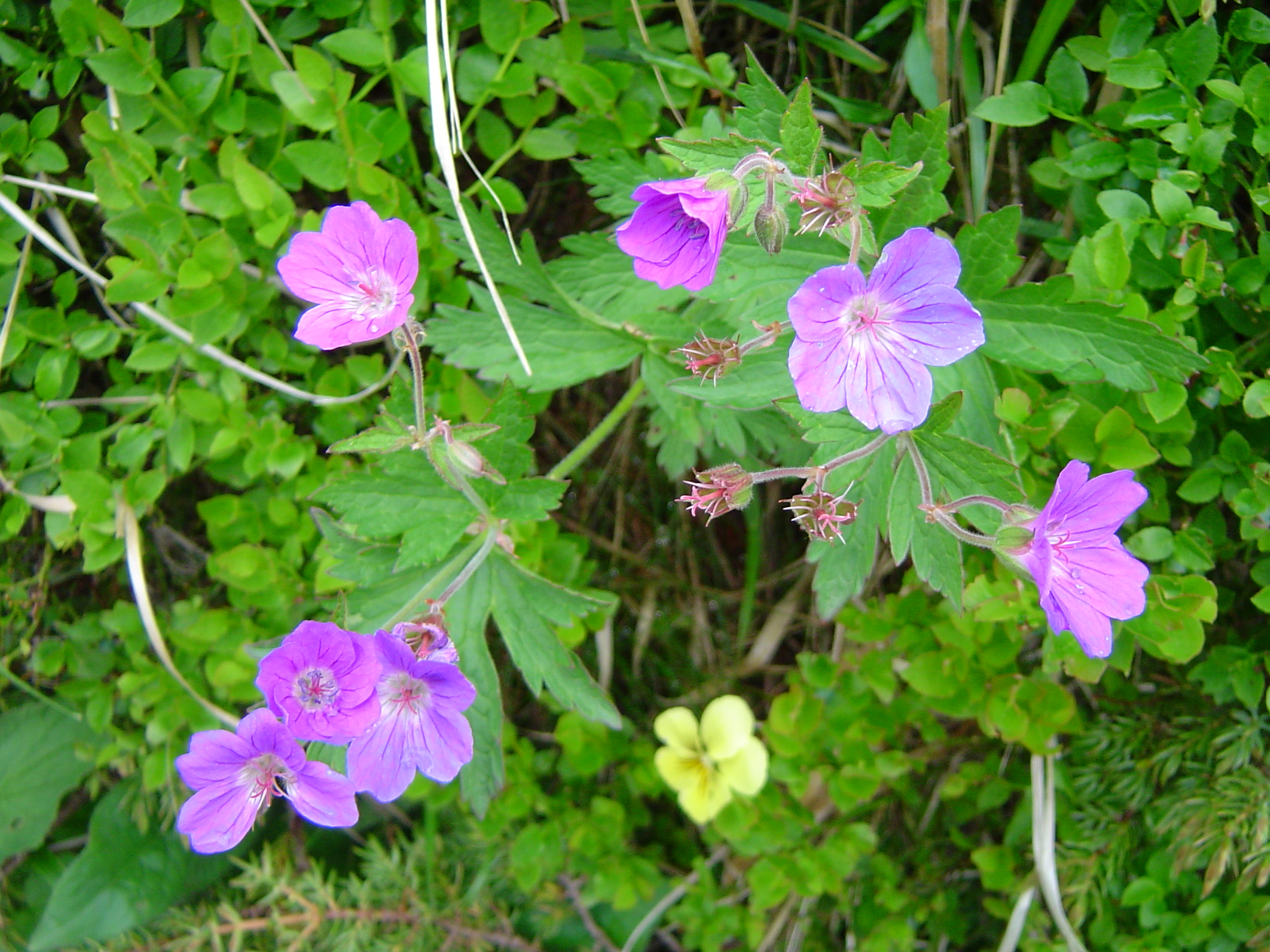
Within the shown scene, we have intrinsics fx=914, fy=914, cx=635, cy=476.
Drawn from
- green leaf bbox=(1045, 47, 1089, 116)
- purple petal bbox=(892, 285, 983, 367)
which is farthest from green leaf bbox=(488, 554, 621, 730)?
green leaf bbox=(1045, 47, 1089, 116)

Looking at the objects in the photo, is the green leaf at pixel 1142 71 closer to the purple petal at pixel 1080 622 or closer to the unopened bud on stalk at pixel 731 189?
the unopened bud on stalk at pixel 731 189

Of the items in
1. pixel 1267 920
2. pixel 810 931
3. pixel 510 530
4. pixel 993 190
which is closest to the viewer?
pixel 1267 920

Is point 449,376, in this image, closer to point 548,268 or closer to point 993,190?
point 548,268

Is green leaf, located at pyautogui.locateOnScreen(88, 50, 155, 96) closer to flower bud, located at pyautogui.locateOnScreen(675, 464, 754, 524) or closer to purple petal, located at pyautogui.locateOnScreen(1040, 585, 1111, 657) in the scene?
flower bud, located at pyautogui.locateOnScreen(675, 464, 754, 524)

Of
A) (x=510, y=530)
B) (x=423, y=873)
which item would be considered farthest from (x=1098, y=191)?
(x=423, y=873)

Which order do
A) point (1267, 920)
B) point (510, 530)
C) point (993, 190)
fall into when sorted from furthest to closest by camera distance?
point (993, 190), point (510, 530), point (1267, 920)
